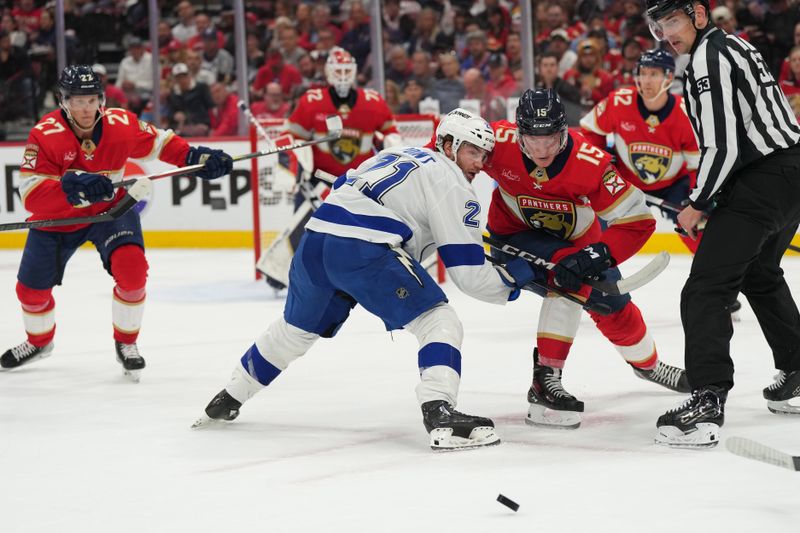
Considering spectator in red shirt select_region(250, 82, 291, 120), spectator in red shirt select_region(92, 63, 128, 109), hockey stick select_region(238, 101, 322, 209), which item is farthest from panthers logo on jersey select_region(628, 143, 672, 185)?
spectator in red shirt select_region(92, 63, 128, 109)

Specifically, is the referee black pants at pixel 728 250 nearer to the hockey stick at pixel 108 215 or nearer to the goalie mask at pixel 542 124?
the goalie mask at pixel 542 124

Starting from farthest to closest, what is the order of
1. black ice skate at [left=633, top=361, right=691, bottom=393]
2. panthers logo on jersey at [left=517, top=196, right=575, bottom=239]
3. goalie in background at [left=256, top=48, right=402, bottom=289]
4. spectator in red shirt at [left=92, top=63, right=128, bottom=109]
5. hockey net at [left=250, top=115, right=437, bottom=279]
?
spectator in red shirt at [left=92, top=63, right=128, bottom=109] < hockey net at [left=250, top=115, right=437, bottom=279] < goalie in background at [left=256, top=48, right=402, bottom=289] < black ice skate at [left=633, top=361, right=691, bottom=393] < panthers logo on jersey at [left=517, top=196, right=575, bottom=239]

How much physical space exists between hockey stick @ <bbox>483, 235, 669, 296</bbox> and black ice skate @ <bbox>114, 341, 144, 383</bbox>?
4.96ft

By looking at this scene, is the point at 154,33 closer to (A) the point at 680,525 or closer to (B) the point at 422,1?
(B) the point at 422,1

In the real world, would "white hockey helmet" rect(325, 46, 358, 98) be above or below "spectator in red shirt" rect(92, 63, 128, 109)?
above

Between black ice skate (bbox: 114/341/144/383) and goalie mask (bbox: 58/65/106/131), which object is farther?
black ice skate (bbox: 114/341/144/383)

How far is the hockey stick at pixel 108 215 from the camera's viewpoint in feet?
13.8

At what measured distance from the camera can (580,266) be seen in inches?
128

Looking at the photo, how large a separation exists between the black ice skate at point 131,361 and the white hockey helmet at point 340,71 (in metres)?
2.60

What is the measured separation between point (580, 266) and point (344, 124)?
3529mm

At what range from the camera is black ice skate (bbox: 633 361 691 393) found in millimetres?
3801

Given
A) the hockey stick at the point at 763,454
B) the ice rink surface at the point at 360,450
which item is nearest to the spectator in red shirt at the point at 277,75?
the ice rink surface at the point at 360,450

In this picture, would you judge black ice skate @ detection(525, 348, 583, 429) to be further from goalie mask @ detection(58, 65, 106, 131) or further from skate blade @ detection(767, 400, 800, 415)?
goalie mask @ detection(58, 65, 106, 131)

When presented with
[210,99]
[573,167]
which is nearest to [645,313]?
[573,167]
